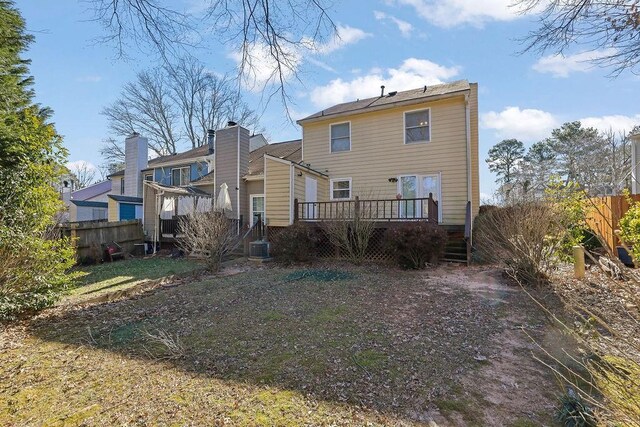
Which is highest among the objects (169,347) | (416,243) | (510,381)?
(416,243)

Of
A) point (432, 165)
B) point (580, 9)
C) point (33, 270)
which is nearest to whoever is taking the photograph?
point (580, 9)

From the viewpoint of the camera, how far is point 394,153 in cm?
1198

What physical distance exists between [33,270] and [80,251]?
22.0ft

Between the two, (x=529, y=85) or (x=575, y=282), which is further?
(x=575, y=282)

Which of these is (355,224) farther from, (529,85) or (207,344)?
(207,344)

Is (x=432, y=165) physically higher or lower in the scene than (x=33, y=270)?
higher

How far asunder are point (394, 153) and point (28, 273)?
10.9 metres

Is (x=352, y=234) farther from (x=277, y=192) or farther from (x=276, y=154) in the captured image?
(x=276, y=154)

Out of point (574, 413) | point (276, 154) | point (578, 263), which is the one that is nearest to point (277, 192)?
point (276, 154)

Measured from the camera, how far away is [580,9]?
380 cm

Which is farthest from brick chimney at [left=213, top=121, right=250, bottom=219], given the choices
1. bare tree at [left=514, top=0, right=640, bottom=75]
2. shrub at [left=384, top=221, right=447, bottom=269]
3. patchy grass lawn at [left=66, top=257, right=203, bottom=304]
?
bare tree at [left=514, top=0, right=640, bottom=75]

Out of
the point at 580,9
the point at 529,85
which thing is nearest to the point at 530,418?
the point at 580,9

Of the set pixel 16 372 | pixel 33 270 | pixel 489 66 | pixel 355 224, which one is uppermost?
pixel 489 66

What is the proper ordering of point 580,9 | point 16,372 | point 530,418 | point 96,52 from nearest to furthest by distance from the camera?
1. point 530,418
2. point 96,52
3. point 16,372
4. point 580,9
